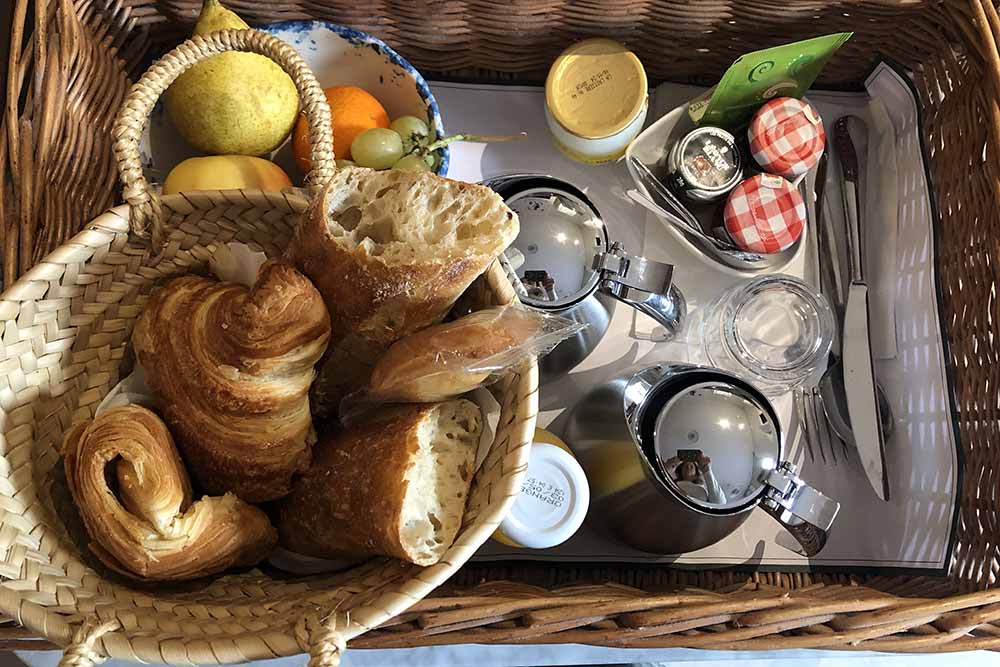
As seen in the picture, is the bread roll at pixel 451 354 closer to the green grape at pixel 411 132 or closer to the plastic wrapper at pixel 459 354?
the plastic wrapper at pixel 459 354

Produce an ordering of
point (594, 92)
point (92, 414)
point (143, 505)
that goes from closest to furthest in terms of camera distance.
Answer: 1. point (143, 505)
2. point (92, 414)
3. point (594, 92)

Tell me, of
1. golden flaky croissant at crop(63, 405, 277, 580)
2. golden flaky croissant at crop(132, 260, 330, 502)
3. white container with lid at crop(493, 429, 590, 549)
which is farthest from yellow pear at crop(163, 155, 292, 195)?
white container with lid at crop(493, 429, 590, 549)

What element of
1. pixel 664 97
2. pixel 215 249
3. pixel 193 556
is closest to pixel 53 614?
pixel 193 556

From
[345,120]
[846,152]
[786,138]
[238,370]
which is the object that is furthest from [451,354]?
[846,152]

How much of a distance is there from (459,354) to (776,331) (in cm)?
41

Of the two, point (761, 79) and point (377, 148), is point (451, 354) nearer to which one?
point (377, 148)

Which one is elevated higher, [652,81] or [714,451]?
[652,81]

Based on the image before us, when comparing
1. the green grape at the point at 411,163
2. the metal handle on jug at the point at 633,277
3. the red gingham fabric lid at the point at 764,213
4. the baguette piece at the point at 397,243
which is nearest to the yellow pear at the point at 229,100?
the green grape at the point at 411,163

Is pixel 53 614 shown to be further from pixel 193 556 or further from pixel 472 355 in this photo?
pixel 472 355

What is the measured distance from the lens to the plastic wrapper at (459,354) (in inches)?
19.8

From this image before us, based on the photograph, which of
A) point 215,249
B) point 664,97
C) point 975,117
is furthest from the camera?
point 664,97

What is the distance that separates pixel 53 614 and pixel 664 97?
30.8 inches

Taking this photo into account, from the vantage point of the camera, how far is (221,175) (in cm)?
70

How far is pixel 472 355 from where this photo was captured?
19.8 inches
